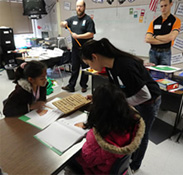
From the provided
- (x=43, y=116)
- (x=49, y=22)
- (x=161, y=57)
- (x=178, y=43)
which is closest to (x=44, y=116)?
(x=43, y=116)

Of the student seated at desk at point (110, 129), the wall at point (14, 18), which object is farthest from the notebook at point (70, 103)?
the wall at point (14, 18)

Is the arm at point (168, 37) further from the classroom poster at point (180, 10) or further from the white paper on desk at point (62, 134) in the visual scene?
the white paper on desk at point (62, 134)

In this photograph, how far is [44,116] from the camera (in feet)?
3.93

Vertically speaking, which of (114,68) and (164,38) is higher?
(164,38)

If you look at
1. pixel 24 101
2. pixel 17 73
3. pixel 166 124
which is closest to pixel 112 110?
pixel 24 101

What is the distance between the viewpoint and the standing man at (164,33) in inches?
87.4

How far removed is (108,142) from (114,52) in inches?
21.3

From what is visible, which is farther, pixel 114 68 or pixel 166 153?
pixel 166 153

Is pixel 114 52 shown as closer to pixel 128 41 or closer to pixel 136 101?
pixel 136 101

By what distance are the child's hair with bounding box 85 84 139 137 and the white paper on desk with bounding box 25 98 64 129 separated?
47 cm

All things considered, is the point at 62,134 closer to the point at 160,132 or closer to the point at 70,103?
the point at 70,103

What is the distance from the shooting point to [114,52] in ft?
3.26

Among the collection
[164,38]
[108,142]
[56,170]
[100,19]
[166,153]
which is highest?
[100,19]

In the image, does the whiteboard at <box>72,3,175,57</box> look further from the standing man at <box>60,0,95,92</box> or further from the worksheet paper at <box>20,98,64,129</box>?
the worksheet paper at <box>20,98,64,129</box>
